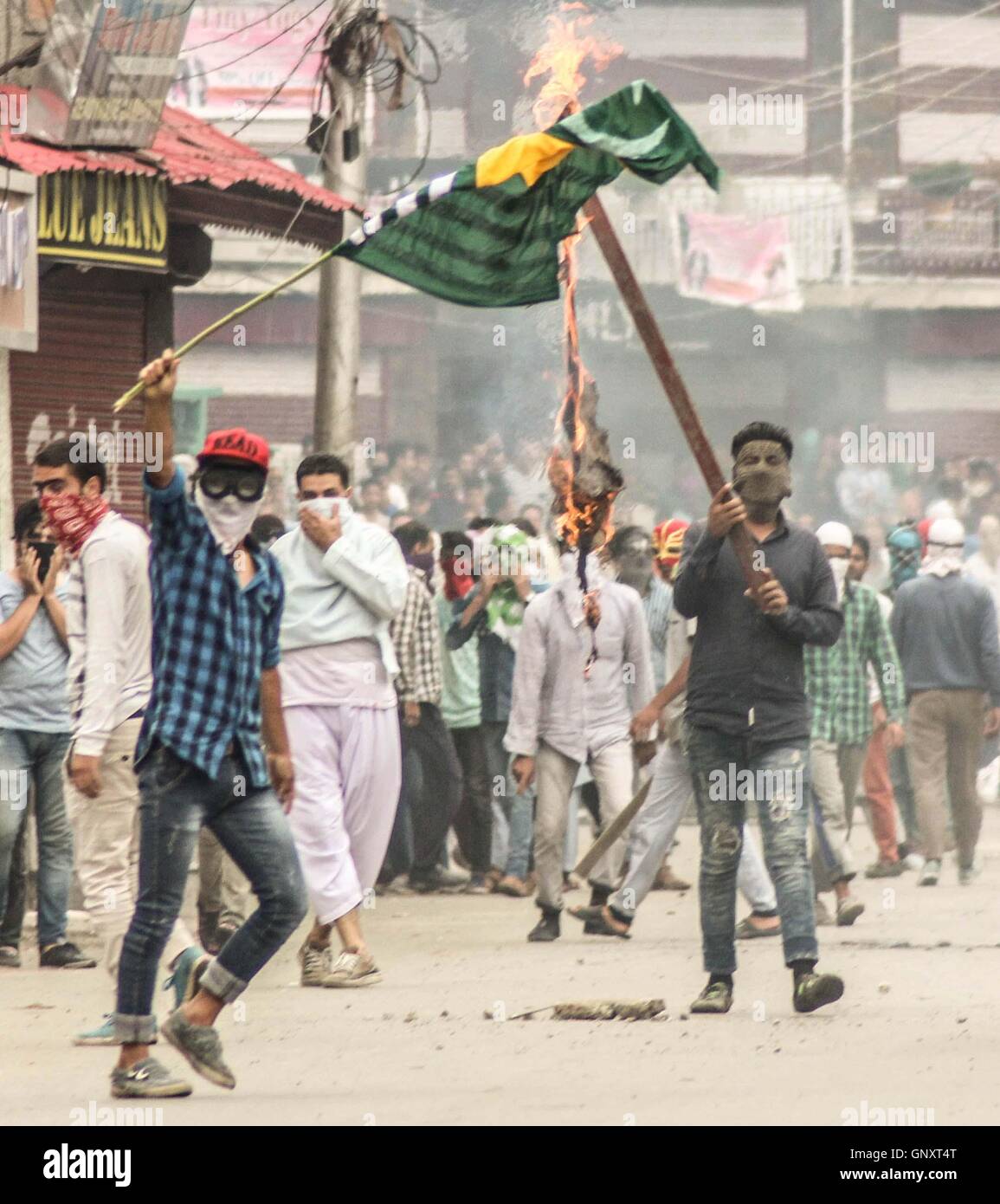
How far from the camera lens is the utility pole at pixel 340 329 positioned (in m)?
13.5

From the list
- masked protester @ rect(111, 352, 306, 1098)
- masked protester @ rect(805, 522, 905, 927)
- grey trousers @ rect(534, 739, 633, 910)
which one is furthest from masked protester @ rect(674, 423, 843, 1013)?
masked protester @ rect(805, 522, 905, 927)

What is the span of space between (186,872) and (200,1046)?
469 mm

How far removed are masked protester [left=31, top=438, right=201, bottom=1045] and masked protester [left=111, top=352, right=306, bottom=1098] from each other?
0.82 meters

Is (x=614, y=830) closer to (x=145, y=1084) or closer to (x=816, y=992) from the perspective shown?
(x=816, y=992)

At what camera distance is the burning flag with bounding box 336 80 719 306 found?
7910mm

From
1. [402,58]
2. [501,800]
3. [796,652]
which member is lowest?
[501,800]

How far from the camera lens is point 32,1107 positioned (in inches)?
257

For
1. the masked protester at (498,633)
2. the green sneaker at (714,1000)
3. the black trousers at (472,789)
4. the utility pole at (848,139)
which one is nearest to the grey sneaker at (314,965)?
the green sneaker at (714,1000)

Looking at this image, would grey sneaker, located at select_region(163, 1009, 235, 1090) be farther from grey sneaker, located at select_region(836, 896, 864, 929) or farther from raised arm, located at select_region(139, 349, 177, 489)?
grey sneaker, located at select_region(836, 896, 864, 929)

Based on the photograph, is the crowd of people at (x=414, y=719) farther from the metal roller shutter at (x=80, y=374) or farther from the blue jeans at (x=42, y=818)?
the metal roller shutter at (x=80, y=374)

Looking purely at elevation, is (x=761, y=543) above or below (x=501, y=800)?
above

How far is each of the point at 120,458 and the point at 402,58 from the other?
2566 millimetres
